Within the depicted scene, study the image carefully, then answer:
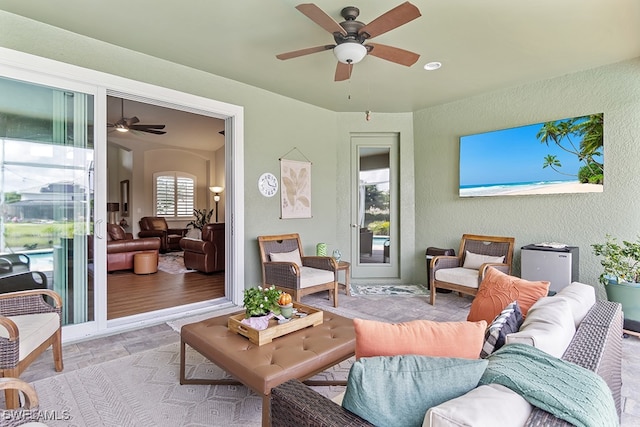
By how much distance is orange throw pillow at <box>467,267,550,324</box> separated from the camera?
1.95 meters

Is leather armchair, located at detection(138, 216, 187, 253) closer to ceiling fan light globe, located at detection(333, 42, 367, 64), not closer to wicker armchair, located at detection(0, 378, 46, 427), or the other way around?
ceiling fan light globe, located at detection(333, 42, 367, 64)

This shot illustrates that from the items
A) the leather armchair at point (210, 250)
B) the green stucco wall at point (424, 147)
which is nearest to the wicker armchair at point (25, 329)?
the green stucco wall at point (424, 147)

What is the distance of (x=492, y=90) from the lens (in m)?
4.51

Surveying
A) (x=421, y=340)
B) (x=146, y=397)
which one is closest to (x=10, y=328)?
(x=146, y=397)

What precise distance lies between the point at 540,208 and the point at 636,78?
5.29ft

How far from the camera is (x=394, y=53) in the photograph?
9.14 feet

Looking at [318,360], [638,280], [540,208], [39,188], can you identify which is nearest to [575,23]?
[540,208]

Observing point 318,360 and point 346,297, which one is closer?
point 318,360

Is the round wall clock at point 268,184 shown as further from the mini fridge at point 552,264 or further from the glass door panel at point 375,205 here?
the mini fridge at point 552,264

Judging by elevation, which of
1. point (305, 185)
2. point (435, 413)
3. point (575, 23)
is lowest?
point (435, 413)

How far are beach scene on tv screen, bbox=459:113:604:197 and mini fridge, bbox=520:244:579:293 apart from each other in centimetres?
77

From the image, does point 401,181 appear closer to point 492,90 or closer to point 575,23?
point 492,90

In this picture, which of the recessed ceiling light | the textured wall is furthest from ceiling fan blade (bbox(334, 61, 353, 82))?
the textured wall

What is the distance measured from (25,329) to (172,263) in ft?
17.5
